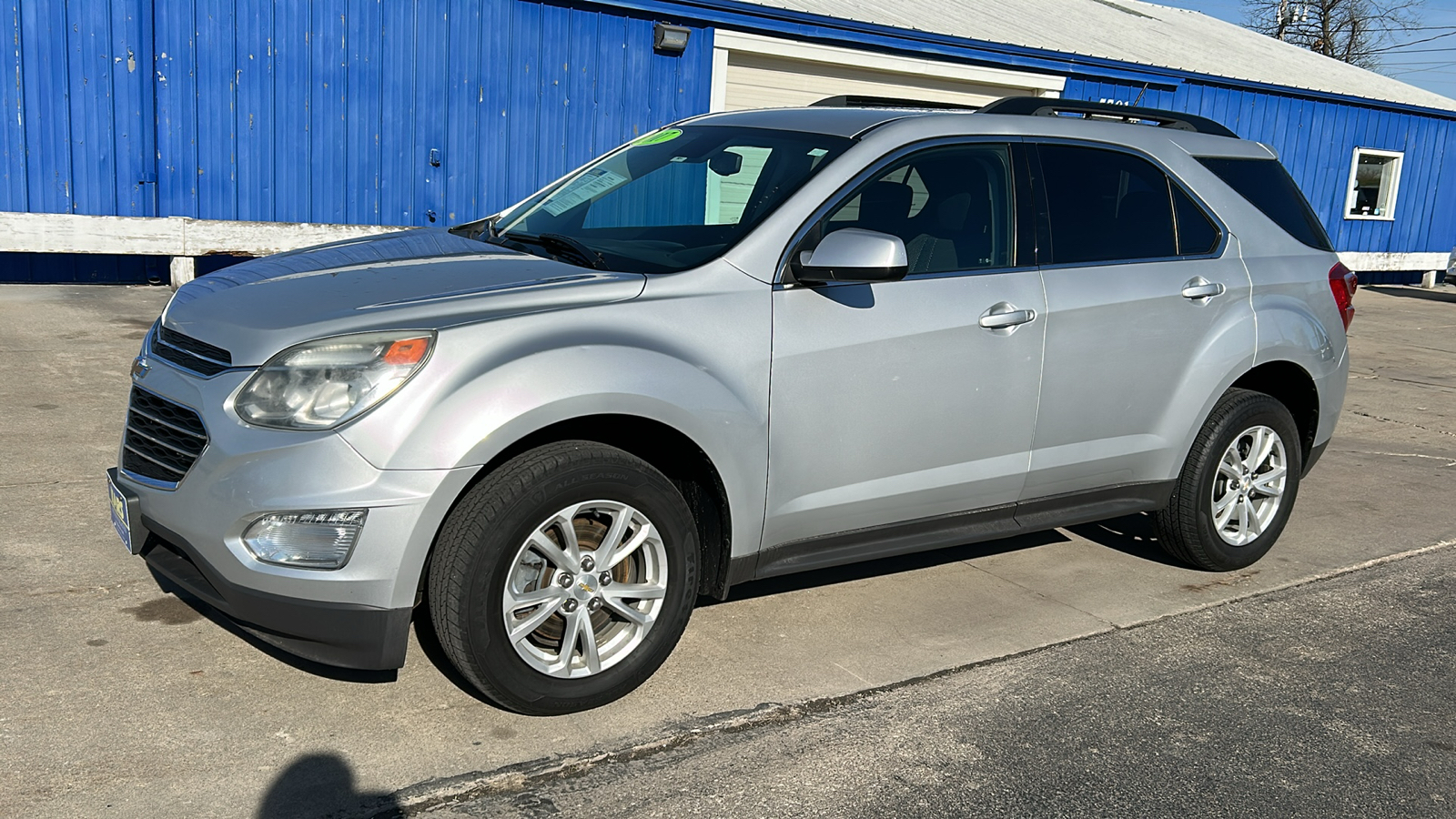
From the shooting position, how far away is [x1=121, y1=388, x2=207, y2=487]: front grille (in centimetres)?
331

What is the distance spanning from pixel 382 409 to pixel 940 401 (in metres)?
1.89

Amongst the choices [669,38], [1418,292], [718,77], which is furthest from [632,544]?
[1418,292]

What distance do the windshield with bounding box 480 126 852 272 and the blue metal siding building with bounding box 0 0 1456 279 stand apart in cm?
697

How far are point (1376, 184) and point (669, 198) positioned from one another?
806 inches

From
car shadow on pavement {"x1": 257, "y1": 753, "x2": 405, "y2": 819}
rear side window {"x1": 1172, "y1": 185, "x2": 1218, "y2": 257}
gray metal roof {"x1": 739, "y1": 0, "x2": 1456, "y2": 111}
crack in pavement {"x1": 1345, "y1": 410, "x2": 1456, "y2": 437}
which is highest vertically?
gray metal roof {"x1": 739, "y1": 0, "x2": 1456, "y2": 111}

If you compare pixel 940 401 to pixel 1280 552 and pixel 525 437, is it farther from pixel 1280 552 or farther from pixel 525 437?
pixel 1280 552

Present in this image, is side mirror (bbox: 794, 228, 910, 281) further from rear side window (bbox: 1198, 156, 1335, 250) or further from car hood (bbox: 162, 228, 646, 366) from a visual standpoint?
rear side window (bbox: 1198, 156, 1335, 250)

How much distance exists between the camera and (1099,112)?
492 cm

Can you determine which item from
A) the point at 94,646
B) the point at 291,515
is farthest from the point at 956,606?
the point at 94,646

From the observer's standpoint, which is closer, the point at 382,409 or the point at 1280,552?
the point at 382,409

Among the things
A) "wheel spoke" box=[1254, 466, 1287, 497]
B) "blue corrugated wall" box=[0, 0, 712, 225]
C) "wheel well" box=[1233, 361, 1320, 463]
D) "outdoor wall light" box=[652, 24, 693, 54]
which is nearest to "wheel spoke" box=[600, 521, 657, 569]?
"wheel well" box=[1233, 361, 1320, 463]

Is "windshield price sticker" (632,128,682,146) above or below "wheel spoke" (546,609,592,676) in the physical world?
above

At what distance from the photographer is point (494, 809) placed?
3023 mm

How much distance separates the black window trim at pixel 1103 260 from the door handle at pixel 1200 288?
0.34 ft
